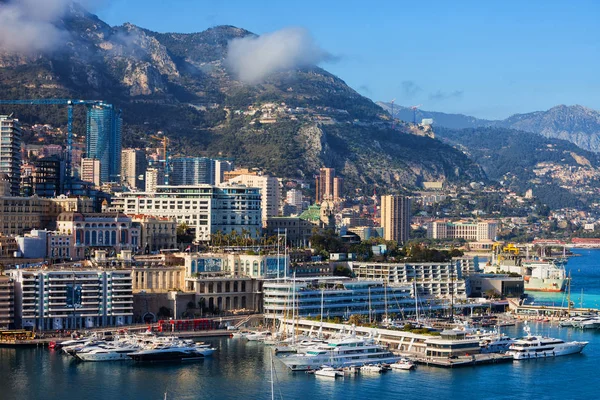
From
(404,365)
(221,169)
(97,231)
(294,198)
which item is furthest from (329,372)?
(221,169)

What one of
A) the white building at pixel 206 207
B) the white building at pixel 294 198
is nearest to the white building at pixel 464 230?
the white building at pixel 294 198

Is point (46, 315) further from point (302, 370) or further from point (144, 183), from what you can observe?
point (144, 183)

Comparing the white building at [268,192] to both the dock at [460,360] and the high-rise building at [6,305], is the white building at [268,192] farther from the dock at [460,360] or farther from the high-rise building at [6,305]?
the dock at [460,360]

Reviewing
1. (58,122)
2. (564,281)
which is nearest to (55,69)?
(58,122)

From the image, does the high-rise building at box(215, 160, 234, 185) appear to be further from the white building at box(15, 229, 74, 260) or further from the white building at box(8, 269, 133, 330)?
the white building at box(8, 269, 133, 330)

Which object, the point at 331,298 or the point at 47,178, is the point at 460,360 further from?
the point at 47,178

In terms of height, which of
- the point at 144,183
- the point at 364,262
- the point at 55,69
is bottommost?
the point at 364,262

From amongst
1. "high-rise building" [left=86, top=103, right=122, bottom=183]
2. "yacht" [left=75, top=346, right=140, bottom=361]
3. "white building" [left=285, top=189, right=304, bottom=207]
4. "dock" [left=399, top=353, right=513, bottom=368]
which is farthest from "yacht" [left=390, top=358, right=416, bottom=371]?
"white building" [left=285, top=189, right=304, bottom=207]
